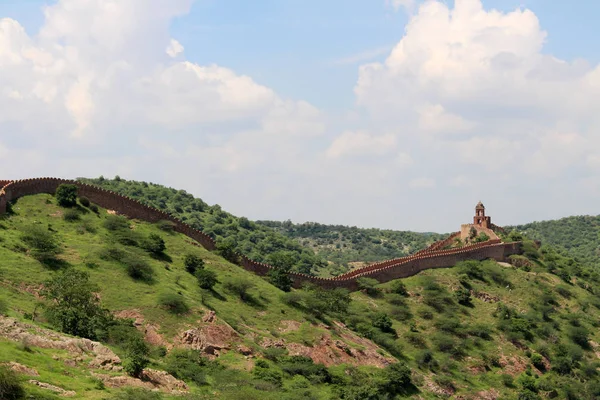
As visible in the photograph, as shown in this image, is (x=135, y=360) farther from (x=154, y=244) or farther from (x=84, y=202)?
(x=84, y=202)

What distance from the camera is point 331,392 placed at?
57.6 metres

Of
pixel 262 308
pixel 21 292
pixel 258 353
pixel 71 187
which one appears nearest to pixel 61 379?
pixel 21 292

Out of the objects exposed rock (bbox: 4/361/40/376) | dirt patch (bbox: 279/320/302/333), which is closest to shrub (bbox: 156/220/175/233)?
dirt patch (bbox: 279/320/302/333)

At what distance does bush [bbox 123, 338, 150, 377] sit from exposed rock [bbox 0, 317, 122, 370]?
51 cm

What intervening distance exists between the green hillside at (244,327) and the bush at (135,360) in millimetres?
85

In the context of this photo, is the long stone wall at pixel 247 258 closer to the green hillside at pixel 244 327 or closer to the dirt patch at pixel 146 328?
the green hillside at pixel 244 327

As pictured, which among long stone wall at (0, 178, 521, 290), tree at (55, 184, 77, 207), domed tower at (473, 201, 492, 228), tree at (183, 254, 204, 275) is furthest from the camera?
domed tower at (473, 201, 492, 228)

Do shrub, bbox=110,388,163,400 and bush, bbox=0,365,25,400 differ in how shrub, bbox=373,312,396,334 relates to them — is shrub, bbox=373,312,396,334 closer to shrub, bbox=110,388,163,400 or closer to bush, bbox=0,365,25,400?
shrub, bbox=110,388,163,400

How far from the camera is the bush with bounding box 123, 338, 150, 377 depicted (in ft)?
140

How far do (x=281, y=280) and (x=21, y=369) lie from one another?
41.4 m

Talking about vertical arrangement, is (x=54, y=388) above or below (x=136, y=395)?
above

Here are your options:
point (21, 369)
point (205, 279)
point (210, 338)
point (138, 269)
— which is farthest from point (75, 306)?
point (205, 279)

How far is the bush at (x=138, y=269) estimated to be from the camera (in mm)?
62312

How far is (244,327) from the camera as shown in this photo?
Answer: 61.8 meters
